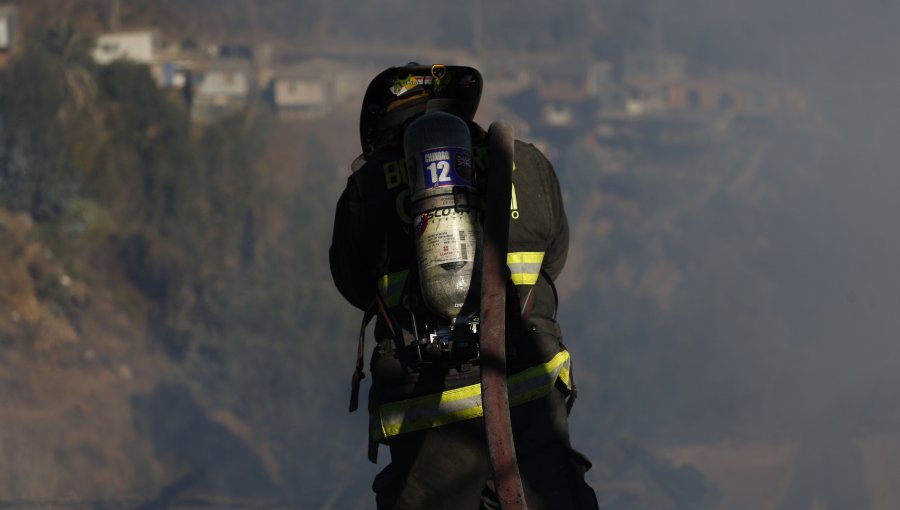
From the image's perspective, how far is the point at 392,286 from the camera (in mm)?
3900

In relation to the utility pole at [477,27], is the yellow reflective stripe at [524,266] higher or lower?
lower

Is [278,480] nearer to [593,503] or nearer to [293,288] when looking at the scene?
[293,288]

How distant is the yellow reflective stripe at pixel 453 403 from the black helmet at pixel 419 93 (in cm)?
91

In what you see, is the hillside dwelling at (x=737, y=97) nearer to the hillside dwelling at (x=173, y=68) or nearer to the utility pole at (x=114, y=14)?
the hillside dwelling at (x=173, y=68)

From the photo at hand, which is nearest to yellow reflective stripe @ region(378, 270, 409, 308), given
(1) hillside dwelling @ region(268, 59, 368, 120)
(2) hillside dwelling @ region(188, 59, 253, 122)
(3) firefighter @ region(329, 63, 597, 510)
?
(3) firefighter @ region(329, 63, 597, 510)

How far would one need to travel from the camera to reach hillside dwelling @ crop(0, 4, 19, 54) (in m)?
60.1

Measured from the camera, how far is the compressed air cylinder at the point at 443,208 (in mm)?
3572

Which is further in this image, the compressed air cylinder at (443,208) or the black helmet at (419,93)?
the black helmet at (419,93)

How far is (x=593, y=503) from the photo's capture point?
3.84 meters

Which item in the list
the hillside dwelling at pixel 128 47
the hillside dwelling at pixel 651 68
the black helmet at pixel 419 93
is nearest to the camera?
the black helmet at pixel 419 93

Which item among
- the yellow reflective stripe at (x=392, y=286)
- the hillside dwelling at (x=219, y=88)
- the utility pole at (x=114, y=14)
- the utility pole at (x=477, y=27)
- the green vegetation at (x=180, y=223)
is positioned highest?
the utility pole at (x=477, y=27)

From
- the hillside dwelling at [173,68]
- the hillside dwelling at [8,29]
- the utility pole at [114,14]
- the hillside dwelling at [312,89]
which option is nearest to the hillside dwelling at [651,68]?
the hillside dwelling at [312,89]

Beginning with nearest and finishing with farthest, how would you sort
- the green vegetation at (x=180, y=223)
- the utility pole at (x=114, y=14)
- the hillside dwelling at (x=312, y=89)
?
1. the green vegetation at (x=180, y=223)
2. the hillside dwelling at (x=312, y=89)
3. the utility pole at (x=114, y=14)

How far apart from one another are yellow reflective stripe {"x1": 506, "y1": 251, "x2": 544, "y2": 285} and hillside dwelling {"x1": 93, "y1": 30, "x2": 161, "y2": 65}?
59.8 m
